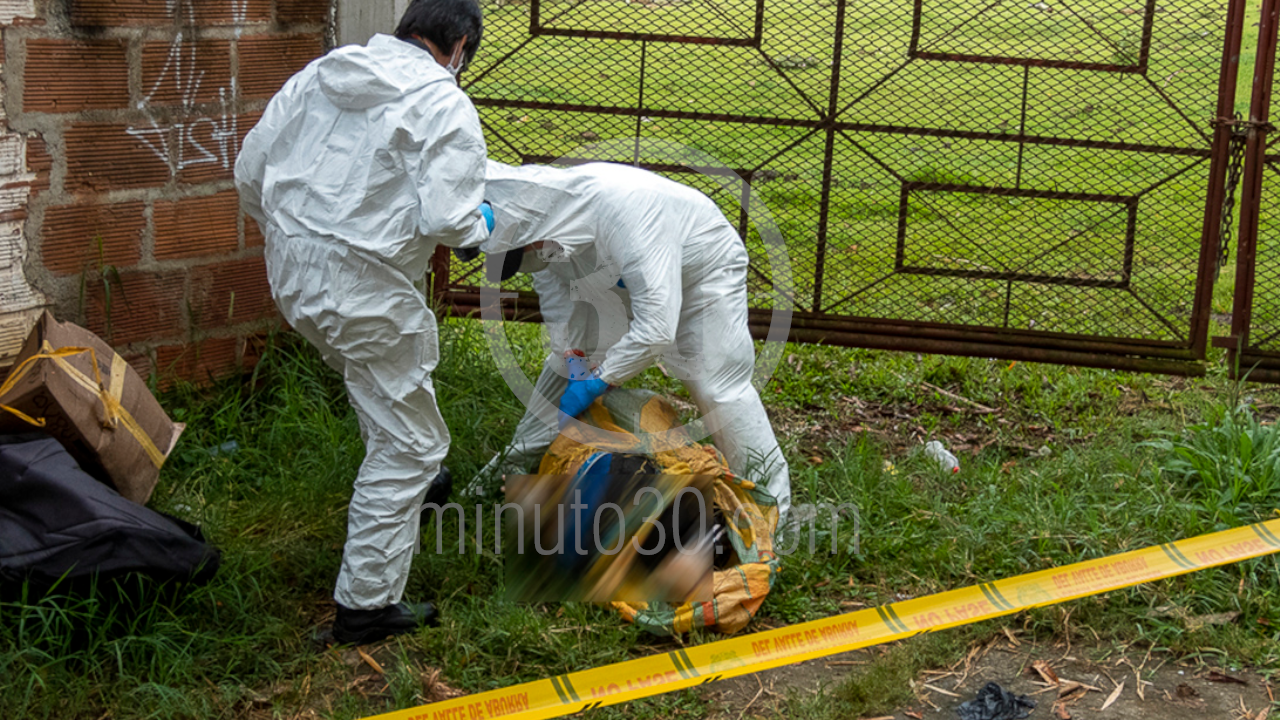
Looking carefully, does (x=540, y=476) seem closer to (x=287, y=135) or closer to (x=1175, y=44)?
(x=287, y=135)

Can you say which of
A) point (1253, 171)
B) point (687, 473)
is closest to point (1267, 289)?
point (1253, 171)

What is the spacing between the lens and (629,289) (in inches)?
146

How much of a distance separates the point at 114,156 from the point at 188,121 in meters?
0.30

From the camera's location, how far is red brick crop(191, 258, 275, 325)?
442cm

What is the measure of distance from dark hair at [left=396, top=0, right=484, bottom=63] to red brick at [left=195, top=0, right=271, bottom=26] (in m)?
1.31

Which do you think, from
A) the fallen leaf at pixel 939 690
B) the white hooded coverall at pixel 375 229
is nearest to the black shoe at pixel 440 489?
the white hooded coverall at pixel 375 229

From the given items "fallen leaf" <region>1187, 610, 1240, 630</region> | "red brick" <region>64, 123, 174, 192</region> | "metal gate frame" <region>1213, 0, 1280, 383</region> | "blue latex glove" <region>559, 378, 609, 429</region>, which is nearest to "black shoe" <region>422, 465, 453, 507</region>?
"blue latex glove" <region>559, 378, 609, 429</region>

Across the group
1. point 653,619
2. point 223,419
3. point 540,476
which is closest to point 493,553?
point 540,476

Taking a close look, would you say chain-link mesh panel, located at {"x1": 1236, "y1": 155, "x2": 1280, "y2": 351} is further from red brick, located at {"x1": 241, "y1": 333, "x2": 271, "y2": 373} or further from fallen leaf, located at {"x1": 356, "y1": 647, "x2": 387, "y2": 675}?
red brick, located at {"x1": 241, "y1": 333, "x2": 271, "y2": 373}

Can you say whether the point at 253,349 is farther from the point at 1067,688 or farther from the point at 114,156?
the point at 1067,688

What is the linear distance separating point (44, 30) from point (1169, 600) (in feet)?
13.3

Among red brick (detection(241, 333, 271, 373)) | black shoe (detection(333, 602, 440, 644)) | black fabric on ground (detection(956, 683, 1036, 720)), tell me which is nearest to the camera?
black fabric on ground (detection(956, 683, 1036, 720))

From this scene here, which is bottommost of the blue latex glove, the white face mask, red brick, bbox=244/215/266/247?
the blue latex glove

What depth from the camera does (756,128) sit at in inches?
209
